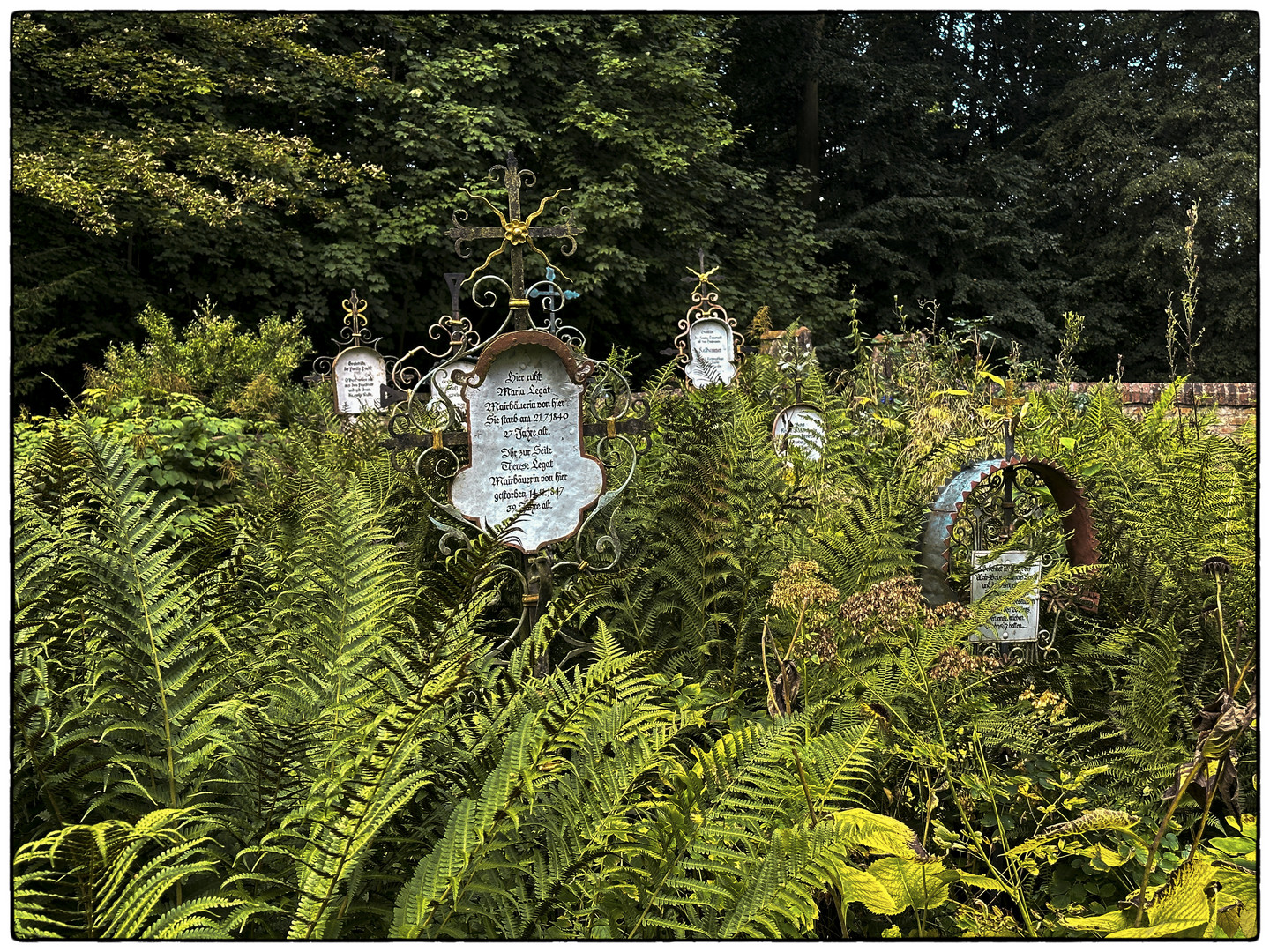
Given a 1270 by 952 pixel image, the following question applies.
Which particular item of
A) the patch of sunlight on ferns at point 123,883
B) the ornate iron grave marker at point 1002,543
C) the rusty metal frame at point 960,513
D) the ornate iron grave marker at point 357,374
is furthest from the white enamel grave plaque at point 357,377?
the patch of sunlight on ferns at point 123,883

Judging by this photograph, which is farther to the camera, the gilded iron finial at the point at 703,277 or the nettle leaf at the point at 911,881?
the gilded iron finial at the point at 703,277

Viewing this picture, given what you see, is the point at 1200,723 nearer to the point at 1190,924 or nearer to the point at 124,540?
the point at 1190,924

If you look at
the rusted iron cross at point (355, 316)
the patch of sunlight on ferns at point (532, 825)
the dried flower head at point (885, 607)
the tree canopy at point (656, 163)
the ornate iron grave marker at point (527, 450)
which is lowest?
the patch of sunlight on ferns at point (532, 825)

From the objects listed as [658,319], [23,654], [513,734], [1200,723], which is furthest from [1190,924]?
[658,319]

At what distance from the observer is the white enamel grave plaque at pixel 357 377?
349 inches

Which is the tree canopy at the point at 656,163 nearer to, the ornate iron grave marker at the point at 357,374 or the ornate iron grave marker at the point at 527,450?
the ornate iron grave marker at the point at 357,374

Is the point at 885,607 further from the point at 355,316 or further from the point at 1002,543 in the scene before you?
the point at 355,316

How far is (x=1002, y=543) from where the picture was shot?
356 centimetres

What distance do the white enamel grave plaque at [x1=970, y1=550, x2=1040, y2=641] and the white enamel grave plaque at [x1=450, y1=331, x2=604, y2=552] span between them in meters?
1.41

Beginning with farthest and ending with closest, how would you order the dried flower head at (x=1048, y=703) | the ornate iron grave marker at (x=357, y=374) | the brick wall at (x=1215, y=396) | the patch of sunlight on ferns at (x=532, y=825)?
the brick wall at (x=1215, y=396) < the ornate iron grave marker at (x=357, y=374) < the dried flower head at (x=1048, y=703) < the patch of sunlight on ferns at (x=532, y=825)

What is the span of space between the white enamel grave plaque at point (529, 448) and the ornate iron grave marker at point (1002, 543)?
1.25 metres

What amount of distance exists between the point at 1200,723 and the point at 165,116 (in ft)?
52.5

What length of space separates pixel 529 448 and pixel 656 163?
14.3 m

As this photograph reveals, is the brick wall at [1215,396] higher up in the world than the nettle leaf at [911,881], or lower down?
higher up
